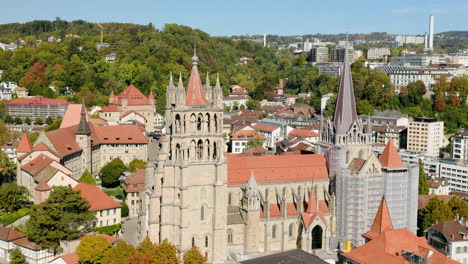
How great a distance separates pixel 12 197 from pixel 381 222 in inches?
1823

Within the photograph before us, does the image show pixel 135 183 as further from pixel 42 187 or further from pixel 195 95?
pixel 195 95

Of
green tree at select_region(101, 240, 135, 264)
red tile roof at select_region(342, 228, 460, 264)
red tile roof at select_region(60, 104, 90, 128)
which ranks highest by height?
red tile roof at select_region(60, 104, 90, 128)

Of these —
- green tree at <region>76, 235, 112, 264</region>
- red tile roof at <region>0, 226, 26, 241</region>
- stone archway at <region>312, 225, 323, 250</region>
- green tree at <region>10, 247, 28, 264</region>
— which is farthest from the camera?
red tile roof at <region>0, 226, 26, 241</region>

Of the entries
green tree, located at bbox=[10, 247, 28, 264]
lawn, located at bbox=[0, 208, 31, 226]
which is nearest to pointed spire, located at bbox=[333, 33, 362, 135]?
green tree, located at bbox=[10, 247, 28, 264]

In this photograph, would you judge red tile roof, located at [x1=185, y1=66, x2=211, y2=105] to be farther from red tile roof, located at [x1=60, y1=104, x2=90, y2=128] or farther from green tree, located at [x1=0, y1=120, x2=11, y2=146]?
green tree, located at [x1=0, y1=120, x2=11, y2=146]

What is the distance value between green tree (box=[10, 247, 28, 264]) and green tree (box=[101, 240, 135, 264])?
34.9ft

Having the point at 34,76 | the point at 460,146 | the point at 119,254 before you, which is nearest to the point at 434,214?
the point at 119,254

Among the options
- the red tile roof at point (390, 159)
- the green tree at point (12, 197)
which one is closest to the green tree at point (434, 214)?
the red tile roof at point (390, 159)

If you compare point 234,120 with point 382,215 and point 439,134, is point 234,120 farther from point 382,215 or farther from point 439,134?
point 382,215

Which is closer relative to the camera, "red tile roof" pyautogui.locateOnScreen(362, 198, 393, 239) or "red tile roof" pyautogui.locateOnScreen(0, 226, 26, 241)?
"red tile roof" pyautogui.locateOnScreen(362, 198, 393, 239)

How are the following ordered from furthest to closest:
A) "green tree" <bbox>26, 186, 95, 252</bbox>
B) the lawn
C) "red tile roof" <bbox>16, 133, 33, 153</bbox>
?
"red tile roof" <bbox>16, 133, 33, 153</bbox> < the lawn < "green tree" <bbox>26, 186, 95, 252</bbox>

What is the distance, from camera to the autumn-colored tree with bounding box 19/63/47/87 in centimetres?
15925

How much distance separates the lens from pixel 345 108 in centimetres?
6212

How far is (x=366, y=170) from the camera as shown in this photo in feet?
196
